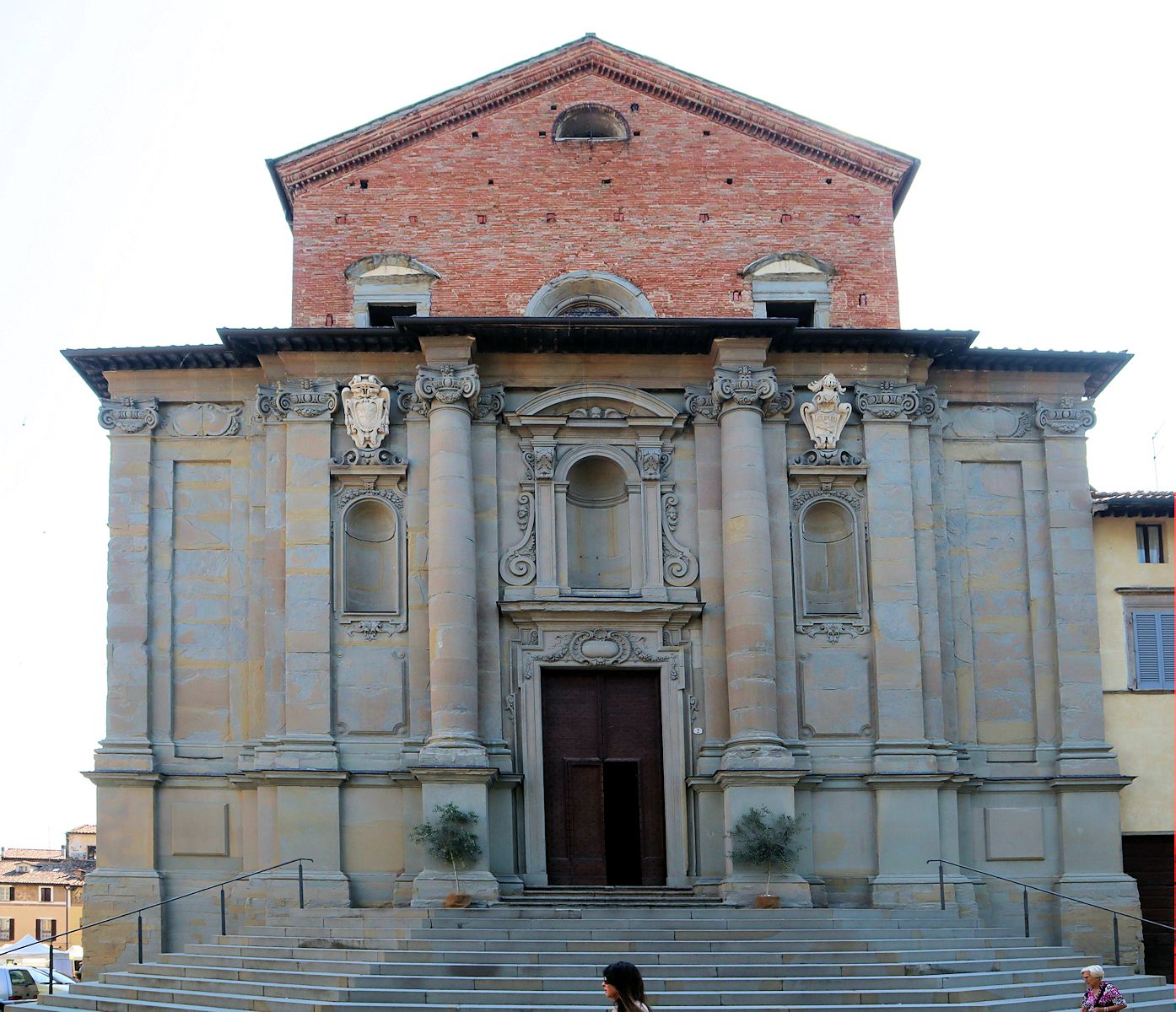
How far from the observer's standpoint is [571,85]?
2884 centimetres

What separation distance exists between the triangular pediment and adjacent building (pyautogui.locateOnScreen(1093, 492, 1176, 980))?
719 centimetres

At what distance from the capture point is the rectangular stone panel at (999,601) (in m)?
26.2

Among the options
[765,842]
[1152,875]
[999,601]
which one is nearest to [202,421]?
[765,842]

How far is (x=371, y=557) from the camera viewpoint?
86.3ft

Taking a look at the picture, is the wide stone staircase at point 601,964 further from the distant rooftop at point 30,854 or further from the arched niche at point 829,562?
the distant rooftop at point 30,854

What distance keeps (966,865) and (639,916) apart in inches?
239

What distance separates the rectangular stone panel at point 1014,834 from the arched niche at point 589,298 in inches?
387

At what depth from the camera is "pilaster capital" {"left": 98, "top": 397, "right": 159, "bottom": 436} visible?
26.6 metres

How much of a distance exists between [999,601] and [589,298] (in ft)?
27.7

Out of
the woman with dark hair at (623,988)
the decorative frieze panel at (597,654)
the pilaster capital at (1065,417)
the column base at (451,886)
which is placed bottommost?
the column base at (451,886)

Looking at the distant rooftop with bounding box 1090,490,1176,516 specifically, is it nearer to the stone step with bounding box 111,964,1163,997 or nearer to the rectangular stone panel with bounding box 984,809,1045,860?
the rectangular stone panel with bounding box 984,809,1045,860

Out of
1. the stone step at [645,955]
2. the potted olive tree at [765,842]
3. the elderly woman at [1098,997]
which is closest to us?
the elderly woman at [1098,997]

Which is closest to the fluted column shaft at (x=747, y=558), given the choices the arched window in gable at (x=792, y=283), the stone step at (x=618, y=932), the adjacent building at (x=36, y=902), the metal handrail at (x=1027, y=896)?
the arched window in gable at (x=792, y=283)

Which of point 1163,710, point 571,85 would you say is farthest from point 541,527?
point 1163,710
